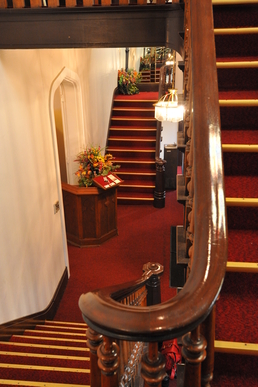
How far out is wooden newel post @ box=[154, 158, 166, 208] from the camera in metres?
7.79

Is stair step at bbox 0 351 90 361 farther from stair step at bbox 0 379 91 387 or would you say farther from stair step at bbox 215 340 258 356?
stair step at bbox 215 340 258 356

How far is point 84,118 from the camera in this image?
686 cm

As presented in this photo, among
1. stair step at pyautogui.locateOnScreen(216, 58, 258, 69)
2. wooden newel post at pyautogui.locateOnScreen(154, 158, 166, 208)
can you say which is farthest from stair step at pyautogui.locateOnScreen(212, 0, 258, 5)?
wooden newel post at pyautogui.locateOnScreen(154, 158, 166, 208)

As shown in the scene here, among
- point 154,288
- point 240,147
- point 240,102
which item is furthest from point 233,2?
point 154,288

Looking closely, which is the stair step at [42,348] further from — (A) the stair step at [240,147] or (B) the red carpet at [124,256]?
(A) the stair step at [240,147]

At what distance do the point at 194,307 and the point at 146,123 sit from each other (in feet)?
29.8

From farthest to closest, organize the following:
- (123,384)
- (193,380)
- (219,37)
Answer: (219,37) < (123,384) < (193,380)

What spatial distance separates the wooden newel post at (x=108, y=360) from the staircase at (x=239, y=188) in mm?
646

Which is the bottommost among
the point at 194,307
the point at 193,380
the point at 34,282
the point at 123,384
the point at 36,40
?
the point at 34,282

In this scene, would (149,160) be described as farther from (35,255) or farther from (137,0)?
(137,0)

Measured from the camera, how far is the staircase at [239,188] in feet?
5.03

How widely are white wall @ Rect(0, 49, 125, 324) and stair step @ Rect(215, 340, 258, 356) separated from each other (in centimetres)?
238

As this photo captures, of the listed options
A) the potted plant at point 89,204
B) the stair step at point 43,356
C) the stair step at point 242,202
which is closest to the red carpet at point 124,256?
the potted plant at point 89,204

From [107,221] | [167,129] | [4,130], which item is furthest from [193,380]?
[167,129]
